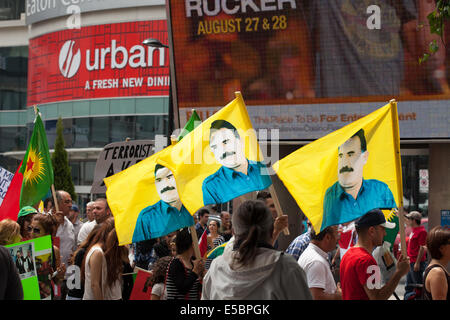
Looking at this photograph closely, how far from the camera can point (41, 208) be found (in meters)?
11.4

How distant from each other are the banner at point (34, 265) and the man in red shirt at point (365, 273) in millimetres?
2765

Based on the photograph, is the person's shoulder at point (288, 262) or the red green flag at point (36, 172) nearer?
the person's shoulder at point (288, 262)

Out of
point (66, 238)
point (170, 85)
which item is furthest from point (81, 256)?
point (170, 85)

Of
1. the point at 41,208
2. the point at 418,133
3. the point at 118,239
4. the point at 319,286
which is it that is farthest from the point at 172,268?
A: the point at 418,133

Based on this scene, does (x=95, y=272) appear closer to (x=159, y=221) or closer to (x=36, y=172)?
(x=159, y=221)

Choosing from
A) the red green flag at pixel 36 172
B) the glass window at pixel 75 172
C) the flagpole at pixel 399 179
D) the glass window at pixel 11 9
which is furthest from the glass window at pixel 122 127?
the flagpole at pixel 399 179

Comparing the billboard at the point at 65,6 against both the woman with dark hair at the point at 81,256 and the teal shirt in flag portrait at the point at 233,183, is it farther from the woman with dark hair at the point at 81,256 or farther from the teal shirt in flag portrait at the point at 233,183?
the teal shirt in flag portrait at the point at 233,183

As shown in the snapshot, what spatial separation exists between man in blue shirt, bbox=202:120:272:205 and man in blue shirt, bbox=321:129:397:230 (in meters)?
0.61

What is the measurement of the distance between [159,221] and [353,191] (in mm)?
1947

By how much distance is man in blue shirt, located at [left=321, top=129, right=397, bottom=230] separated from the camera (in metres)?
5.93

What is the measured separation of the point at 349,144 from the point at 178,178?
1531 millimetres

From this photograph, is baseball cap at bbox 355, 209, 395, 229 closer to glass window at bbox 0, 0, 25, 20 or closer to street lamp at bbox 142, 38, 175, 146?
street lamp at bbox 142, 38, 175, 146

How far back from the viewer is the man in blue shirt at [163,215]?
685 cm

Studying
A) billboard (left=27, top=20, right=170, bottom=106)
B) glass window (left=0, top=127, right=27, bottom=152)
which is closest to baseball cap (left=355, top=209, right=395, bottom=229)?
billboard (left=27, top=20, right=170, bottom=106)
